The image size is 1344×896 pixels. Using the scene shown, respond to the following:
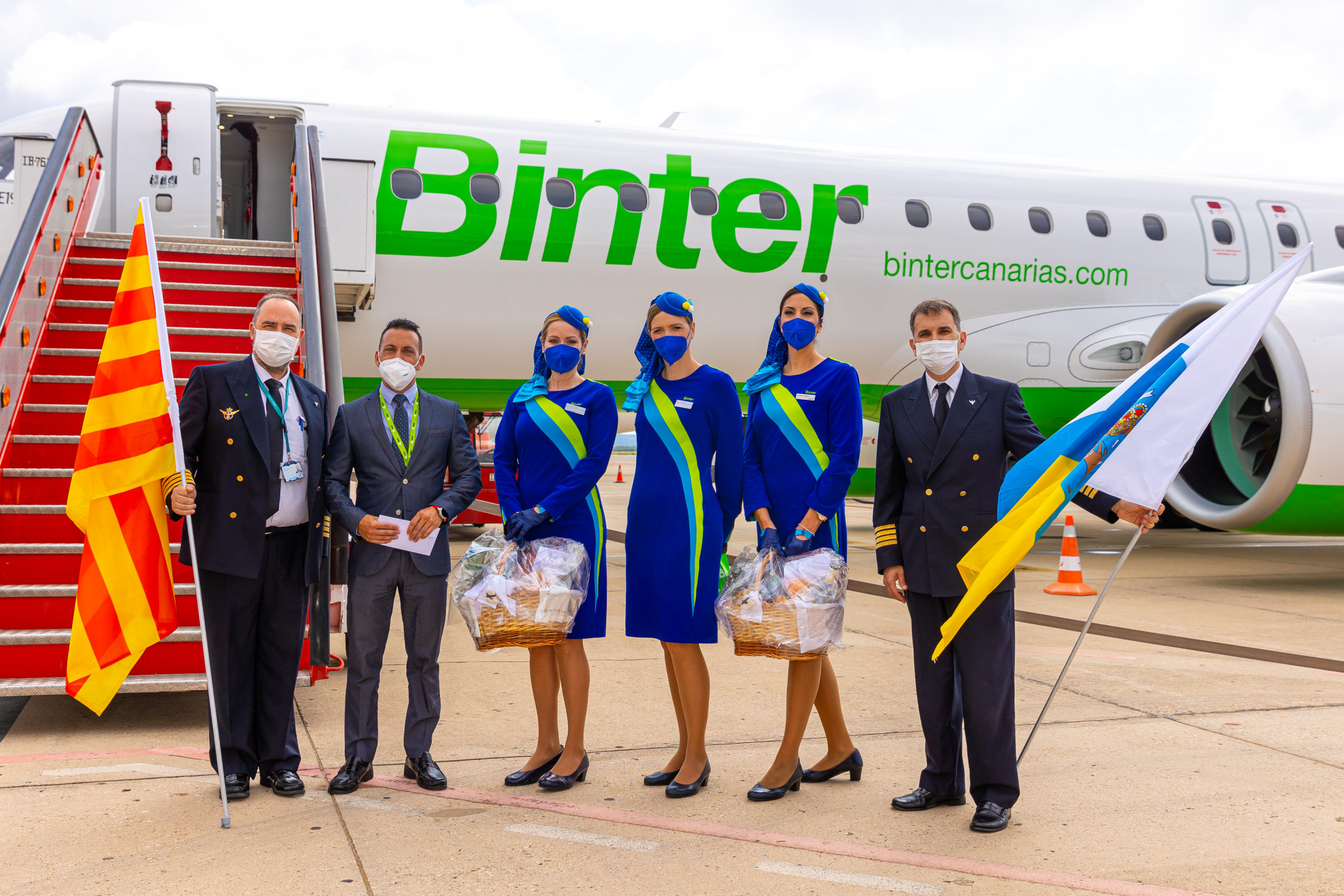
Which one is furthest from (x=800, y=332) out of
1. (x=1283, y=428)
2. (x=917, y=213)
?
(x=917, y=213)

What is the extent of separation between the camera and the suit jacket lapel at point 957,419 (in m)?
3.78

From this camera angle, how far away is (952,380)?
3852 millimetres

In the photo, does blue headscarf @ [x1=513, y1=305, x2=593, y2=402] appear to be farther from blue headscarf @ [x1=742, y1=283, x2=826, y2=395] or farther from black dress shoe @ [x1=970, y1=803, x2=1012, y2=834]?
black dress shoe @ [x1=970, y1=803, x2=1012, y2=834]

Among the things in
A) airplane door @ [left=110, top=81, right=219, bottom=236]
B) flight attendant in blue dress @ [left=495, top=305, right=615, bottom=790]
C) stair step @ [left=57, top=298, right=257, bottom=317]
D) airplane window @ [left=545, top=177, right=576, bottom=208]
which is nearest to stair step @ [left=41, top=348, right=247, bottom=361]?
stair step @ [left=57, top=298, right=257, bottom=317]

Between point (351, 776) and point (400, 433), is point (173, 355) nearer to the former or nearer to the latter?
point (400, 433)

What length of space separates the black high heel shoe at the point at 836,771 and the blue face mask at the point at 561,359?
5.52ft

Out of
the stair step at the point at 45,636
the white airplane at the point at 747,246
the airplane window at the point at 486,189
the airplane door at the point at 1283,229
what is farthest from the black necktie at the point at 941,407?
the airplane door at the point at 1283,229

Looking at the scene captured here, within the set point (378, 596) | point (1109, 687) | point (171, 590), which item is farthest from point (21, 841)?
point (1109, 687)

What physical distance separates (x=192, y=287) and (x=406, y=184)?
2.58m

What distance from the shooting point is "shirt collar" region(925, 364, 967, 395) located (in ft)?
12.6

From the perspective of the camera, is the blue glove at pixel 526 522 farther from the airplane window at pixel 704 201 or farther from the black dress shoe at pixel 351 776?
the airplane window at pixel 704 201

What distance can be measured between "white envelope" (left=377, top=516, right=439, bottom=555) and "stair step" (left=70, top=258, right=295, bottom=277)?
163 inches

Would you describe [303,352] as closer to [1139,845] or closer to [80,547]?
[80,547]

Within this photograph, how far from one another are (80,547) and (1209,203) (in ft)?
36.3
